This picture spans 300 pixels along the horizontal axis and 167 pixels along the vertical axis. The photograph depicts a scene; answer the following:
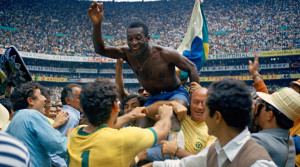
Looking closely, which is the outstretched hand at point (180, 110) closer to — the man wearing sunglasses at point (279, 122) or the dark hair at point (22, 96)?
the man wearing sunglasses at point (279, 122)

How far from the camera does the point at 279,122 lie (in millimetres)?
2129

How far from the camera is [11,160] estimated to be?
112 cm

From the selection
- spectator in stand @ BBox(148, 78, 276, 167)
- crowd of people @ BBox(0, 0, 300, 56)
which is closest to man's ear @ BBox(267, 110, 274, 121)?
spectator in stand @ BBox(148, 78, 276, 167)

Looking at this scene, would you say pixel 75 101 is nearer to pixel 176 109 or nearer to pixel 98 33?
pixel 98 33

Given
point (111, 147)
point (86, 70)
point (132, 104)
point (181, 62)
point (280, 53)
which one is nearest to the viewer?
point (111, 147)

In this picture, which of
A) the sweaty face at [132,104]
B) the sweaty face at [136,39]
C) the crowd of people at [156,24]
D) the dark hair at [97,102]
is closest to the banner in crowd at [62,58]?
the crowd of people at [156,24]

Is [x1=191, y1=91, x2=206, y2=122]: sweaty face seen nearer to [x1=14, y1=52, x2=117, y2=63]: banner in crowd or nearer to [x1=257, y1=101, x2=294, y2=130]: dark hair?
[x1=257, y1=101, x2=294, y2=130]: dark hair

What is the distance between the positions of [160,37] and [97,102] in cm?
3146

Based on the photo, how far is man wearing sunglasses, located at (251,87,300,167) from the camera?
6.34ft

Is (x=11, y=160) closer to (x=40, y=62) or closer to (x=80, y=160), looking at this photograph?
(x=80, y=160)

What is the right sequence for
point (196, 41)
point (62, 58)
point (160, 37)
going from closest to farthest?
point (196, 41) → point (62, 58) → point (160, 37)

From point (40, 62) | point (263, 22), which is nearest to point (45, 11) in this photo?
point (40, 62)

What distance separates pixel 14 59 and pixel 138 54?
6.04 ft

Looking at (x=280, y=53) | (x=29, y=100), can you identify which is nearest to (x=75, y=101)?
(x=29, y=100)
